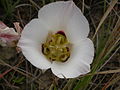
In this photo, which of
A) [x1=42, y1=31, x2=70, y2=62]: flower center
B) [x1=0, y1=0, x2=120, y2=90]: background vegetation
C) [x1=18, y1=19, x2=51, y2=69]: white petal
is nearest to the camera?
[x1=18, y1=19, x2=51, y2=69]: white petal

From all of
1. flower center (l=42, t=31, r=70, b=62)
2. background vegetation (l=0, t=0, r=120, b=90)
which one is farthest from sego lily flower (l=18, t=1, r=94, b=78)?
background vegetation (l=0, t=0, r=120, b=90)

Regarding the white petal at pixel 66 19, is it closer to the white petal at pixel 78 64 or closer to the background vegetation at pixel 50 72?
the white petal at pixel 78 64

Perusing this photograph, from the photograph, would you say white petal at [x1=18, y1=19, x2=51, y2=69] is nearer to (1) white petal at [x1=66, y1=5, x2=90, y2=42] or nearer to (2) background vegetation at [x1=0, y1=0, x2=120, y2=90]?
(1) white petal at [x1=66, y1=5, x2=90, y2=42]

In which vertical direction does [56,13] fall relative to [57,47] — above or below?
above

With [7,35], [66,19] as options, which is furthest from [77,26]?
[7,35]

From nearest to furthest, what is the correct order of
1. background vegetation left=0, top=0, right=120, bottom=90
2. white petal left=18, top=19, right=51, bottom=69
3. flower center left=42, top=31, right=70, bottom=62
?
1. white petal left=18, top=19, right=51, bottom=69
2. flower center left=42, top=31, right=70, bottom=62
3. background vegetation left=0, top=0, right=120, bottom=90

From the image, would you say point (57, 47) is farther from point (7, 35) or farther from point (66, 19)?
point (7, 35)

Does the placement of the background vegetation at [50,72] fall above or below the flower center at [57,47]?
below

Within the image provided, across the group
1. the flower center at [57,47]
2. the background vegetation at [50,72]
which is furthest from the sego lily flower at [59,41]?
the background vegetation at [50,72]
